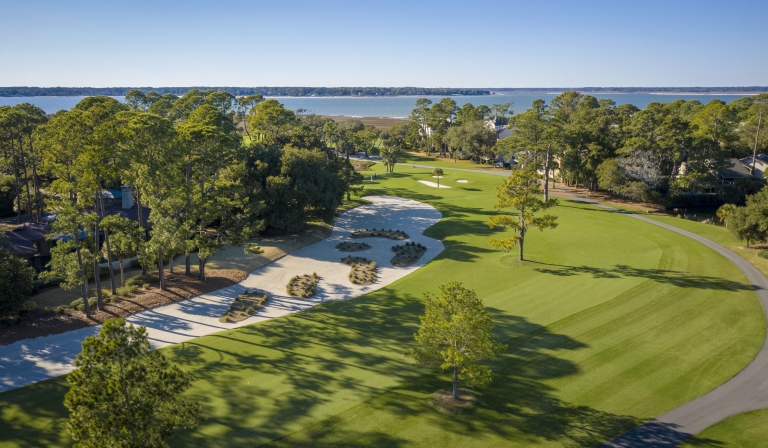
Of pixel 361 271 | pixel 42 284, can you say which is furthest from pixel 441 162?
pixel 42 284

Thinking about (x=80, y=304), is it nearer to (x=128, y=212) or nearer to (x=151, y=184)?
(x=151, y=184)

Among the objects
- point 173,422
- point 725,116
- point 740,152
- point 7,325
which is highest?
point 725,116

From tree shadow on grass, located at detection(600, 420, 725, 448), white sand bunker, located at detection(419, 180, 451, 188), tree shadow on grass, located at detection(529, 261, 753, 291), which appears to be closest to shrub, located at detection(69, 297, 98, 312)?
tree shadow on grass, located at detection(600, 420, 725, 448)

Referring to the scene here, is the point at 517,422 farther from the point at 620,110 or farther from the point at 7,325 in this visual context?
the point at 620,110

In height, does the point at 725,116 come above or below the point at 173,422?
above

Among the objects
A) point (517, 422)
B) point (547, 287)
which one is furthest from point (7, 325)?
point (547, 287)

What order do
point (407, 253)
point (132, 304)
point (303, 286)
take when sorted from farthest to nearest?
point (407, 253)
point (303, 286)
point (132, 304)
